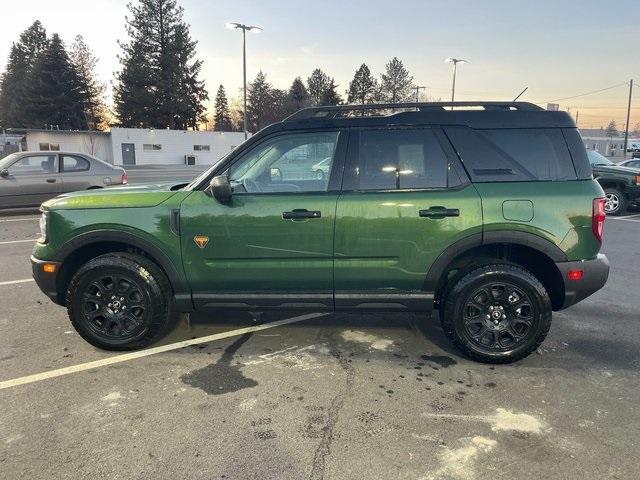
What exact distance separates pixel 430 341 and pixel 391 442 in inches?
62.9

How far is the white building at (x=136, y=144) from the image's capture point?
44.7 metres

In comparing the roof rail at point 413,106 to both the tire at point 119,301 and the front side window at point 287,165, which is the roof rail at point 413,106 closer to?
the front side window at point 287,165

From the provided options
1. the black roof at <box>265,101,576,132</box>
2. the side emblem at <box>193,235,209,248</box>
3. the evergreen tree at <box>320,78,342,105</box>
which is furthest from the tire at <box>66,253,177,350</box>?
the evergreen tree at <box>320,78,342,105</box>

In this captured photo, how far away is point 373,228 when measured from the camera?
12.0 ft

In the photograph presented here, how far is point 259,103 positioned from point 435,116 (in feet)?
303

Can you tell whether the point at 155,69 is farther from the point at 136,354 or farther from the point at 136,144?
the point at 136,354

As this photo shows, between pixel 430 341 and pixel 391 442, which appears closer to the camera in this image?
pixel 391 442

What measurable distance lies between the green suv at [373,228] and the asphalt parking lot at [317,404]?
16.1 inches

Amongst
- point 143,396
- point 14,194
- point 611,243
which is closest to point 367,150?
point 143,396

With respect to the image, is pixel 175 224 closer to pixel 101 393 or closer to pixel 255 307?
pixel 255 307

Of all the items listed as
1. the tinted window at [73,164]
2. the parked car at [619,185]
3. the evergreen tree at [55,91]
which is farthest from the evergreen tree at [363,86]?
the tinted window at [73,164]

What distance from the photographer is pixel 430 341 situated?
14.0 feet

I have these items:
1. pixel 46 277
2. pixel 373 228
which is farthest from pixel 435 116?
pixel 46 277

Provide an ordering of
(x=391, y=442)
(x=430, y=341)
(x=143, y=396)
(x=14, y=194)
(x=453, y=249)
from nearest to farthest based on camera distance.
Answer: (x=391, y=442), (x=143, y=396), (x=453, y=249), (x=430, y=341), (x=14, y=194)
